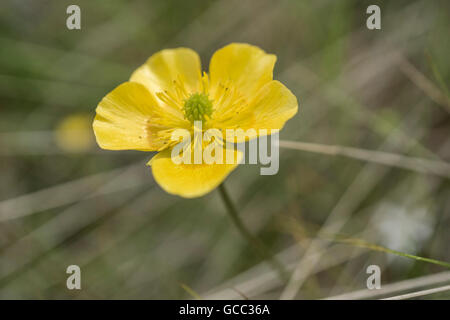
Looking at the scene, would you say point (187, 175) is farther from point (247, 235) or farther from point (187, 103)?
point (247, 235)

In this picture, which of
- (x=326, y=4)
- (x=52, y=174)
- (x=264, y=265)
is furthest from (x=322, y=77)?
(x=52, y=174)

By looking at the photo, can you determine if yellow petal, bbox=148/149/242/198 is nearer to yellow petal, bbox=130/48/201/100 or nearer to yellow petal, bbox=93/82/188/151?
yellow petal, bbox=93/82/188/151

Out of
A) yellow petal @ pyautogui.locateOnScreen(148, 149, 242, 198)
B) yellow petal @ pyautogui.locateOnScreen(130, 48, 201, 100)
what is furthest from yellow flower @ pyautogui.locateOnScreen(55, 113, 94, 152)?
yellow petal @ pyautogui.locateOnScreen(148, 149, 242, 198)

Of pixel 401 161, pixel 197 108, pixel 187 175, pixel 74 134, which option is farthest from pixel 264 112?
pixel 74 134

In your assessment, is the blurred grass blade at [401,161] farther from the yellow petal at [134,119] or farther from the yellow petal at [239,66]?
the yellow petal at [134,119]

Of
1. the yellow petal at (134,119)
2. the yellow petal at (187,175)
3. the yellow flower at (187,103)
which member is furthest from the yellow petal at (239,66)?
the yellow petal at (187,175)

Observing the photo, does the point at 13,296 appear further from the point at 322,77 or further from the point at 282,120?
the point at 322,77
